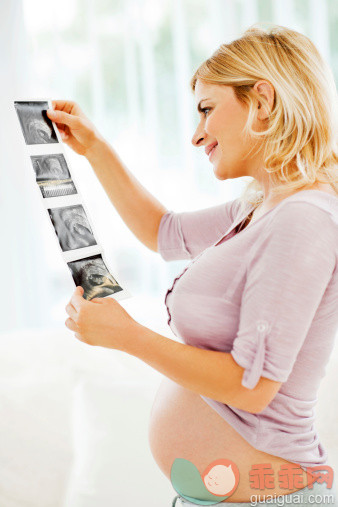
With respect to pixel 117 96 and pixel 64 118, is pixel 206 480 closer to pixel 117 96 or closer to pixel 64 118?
pixel 64 118

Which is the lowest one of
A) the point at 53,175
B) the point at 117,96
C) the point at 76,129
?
→ the point at 53,175

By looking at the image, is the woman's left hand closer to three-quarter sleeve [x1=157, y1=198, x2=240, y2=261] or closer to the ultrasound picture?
the ultrasound picture

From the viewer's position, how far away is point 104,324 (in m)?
0.94

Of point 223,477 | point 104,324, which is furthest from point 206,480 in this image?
point 104,324

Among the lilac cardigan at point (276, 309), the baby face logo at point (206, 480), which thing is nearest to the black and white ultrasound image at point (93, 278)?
the lilac cardigan at point (276, 309)

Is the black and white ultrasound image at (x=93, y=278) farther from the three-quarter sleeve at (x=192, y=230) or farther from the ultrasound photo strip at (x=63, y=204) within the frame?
the three-quarter sleeve at (x=192, y=230)

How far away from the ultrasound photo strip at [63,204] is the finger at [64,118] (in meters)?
0.01

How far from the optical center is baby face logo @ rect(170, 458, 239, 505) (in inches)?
38.7

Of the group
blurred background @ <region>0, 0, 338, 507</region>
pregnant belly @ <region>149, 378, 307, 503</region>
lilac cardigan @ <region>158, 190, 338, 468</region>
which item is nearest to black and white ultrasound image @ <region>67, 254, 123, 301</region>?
lilac cardigan @ <region>158, 190, 338, 468</region>

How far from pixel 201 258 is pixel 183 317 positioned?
0.36ft

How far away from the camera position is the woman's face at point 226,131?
40.8 inches

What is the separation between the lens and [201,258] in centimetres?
102

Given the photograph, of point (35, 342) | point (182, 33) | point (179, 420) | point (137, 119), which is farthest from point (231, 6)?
point (179, 420)

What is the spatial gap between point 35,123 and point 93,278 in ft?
1.15
